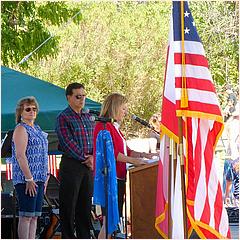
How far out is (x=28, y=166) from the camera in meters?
6.43

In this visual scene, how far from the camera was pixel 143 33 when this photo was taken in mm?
22281

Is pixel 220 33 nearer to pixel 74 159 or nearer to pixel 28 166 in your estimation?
pixel 74 159

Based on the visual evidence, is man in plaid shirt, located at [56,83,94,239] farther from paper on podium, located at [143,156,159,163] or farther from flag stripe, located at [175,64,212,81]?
flag stripe, located at [175,64,212,81]

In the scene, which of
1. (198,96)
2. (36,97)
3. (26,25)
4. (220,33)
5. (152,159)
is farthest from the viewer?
(220,33)

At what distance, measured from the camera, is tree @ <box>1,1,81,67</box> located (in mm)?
10344

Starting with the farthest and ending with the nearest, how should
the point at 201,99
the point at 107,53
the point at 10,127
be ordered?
the point at 107,53 → the point at 10,127 → the point at 201,99

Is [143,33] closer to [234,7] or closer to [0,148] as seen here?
[234,7]

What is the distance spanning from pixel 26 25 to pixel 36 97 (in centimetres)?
280

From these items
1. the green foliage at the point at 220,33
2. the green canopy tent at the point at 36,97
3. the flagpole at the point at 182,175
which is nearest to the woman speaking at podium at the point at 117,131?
the flagpole at the point at 182,175

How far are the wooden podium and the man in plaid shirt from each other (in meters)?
0.43

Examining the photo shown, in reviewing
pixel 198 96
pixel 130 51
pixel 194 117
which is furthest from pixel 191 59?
pixel 130 51

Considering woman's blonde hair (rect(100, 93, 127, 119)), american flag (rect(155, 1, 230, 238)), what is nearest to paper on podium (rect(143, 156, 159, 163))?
woman's blonde hair (rect(100, 93, 127, 119))

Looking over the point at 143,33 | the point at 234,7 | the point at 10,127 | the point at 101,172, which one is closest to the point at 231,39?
the point at 234,7

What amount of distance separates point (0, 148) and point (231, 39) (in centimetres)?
1751
